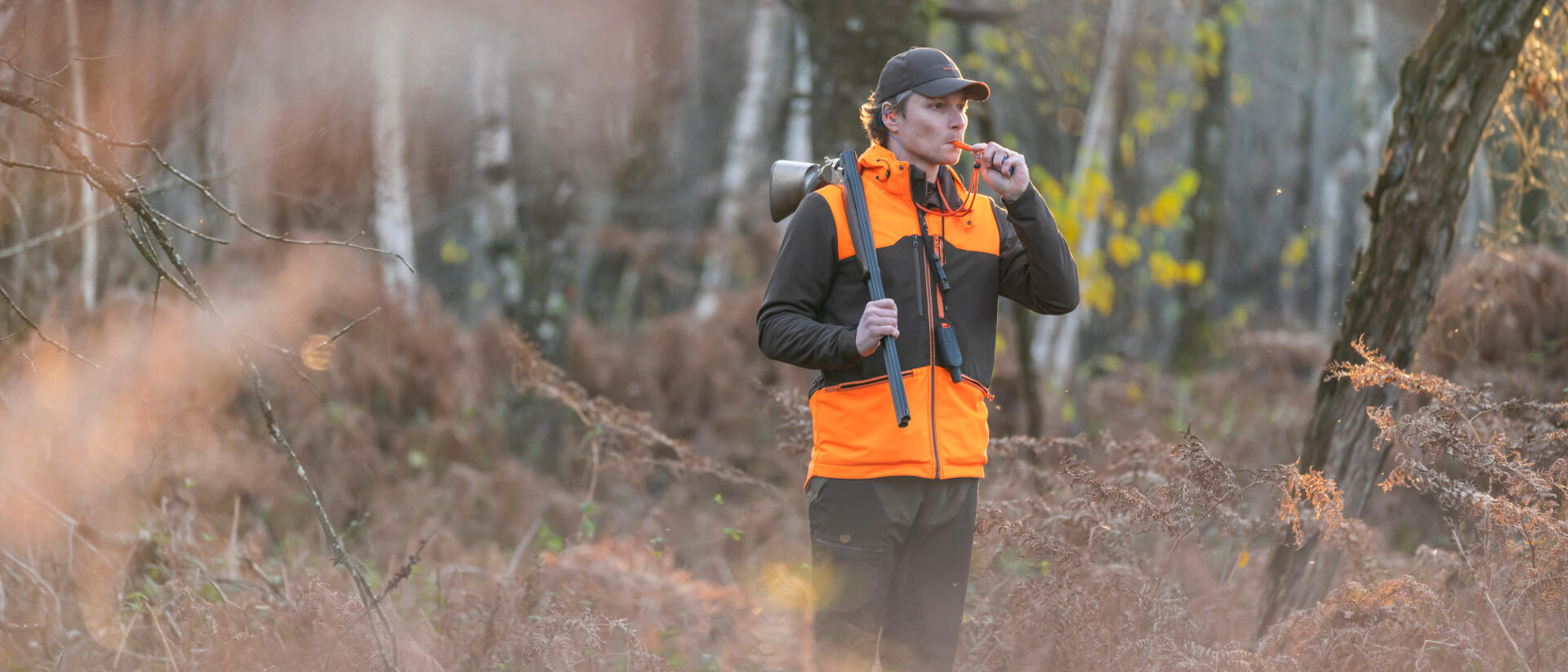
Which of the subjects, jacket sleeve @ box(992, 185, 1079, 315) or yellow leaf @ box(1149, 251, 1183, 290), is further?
yellow leaf @ box(1149, 251, 1183, 290)

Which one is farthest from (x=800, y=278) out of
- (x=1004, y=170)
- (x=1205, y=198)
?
(x=1205, y=198)

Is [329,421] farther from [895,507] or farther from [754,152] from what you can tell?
[895,507]

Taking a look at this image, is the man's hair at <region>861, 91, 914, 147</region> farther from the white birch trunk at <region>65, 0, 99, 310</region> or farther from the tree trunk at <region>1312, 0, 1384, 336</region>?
the tree trunk at <region>1312, 0, 1384, 336</region>

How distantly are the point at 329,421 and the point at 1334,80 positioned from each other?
1000 inches

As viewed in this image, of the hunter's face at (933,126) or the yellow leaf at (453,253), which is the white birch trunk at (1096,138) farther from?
the hunter's face at (933,126)

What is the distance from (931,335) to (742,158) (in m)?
8.63

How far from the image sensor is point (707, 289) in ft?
38.4

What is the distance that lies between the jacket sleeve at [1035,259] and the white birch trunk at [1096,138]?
8.13m

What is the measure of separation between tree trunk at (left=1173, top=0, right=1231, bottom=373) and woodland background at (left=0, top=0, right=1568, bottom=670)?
145 mm

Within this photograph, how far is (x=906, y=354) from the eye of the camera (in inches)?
129

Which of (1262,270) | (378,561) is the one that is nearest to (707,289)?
(378,561)

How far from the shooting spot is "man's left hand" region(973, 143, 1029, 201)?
10.6 ft

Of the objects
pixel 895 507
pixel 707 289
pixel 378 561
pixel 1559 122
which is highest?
pixel 1559 122

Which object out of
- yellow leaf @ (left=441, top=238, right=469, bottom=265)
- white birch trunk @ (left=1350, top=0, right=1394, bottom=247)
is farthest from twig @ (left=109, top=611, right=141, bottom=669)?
white birch trunk @ (left=1350, top=0, right=1394, bottom=247)
